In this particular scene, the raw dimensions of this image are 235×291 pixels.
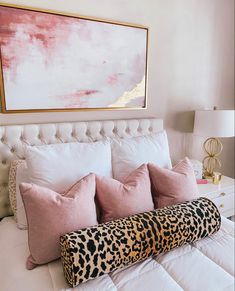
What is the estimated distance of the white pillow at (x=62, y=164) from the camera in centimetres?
138

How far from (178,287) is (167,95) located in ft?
5.51

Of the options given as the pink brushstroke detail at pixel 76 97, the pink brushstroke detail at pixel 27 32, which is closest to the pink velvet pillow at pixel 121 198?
the pink brushstroke detail at pixel 76 97

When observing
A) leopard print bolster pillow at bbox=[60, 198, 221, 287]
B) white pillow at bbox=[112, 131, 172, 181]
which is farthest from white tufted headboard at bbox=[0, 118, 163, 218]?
leopard print bolster pillow at bbox=[60, 198, 221, 287]

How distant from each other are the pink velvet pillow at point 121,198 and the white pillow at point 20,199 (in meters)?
0.47

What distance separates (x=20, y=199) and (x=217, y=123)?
5.56 ft

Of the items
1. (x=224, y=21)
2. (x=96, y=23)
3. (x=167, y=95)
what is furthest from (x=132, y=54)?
(x=224, y=21)

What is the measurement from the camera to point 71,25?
173 cm

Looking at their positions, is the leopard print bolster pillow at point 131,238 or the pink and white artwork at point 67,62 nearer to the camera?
the leopard print bolster pillow at point 131,238

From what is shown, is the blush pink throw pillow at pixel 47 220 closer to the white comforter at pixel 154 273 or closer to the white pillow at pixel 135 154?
the white comforter at pixel 154 273

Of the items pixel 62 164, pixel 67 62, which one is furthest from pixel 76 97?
pixel 62 164

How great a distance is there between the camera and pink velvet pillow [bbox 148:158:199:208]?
4.81ft

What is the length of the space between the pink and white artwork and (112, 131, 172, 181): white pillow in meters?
0.43

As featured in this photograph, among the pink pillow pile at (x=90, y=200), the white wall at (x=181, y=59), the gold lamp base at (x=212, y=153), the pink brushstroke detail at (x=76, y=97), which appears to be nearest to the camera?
the pink pillow pile at (x=90, y=200)

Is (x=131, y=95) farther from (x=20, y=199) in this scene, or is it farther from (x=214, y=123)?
(x=20, y=199)
